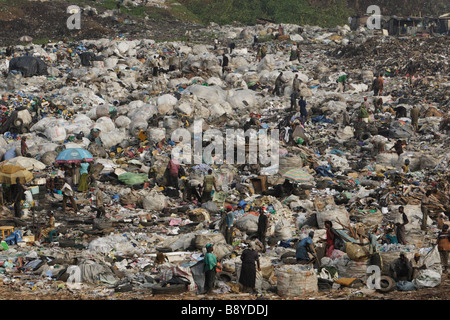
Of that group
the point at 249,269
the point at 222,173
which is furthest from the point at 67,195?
the point at 249,269

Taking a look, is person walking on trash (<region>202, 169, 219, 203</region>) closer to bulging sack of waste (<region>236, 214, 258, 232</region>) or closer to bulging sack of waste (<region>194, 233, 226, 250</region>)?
bulging sack of waste (<region>236, 214, 258, 232</region>)

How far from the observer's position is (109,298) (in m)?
8.36

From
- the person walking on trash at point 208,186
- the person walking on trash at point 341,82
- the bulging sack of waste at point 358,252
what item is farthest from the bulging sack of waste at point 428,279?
the person walking on trash at point 341,82

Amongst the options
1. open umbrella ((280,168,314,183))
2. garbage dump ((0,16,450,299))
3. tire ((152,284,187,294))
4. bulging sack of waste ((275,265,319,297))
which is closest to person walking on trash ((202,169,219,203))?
garbage dump ((0,16,450,299))

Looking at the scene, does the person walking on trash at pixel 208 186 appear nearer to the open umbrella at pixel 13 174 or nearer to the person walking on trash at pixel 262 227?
the person walking on trash at pixel 262 227

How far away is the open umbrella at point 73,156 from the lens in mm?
14125

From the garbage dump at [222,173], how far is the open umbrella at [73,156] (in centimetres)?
4

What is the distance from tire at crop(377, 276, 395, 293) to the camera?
325 inches

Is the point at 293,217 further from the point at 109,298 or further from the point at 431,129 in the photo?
the point at 431,129

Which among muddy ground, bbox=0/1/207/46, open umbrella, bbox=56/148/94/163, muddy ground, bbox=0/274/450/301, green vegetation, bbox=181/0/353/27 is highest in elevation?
green vegetation, bbox=181/0/353/27

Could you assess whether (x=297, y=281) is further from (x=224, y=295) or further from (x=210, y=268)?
(x=210, y=268)

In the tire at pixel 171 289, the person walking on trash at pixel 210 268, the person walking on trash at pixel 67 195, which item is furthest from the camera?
the person walking on trash at pixel 67 195

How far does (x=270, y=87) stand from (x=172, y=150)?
25.2ft

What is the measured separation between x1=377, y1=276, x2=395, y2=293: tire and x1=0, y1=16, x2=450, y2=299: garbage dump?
29mm
